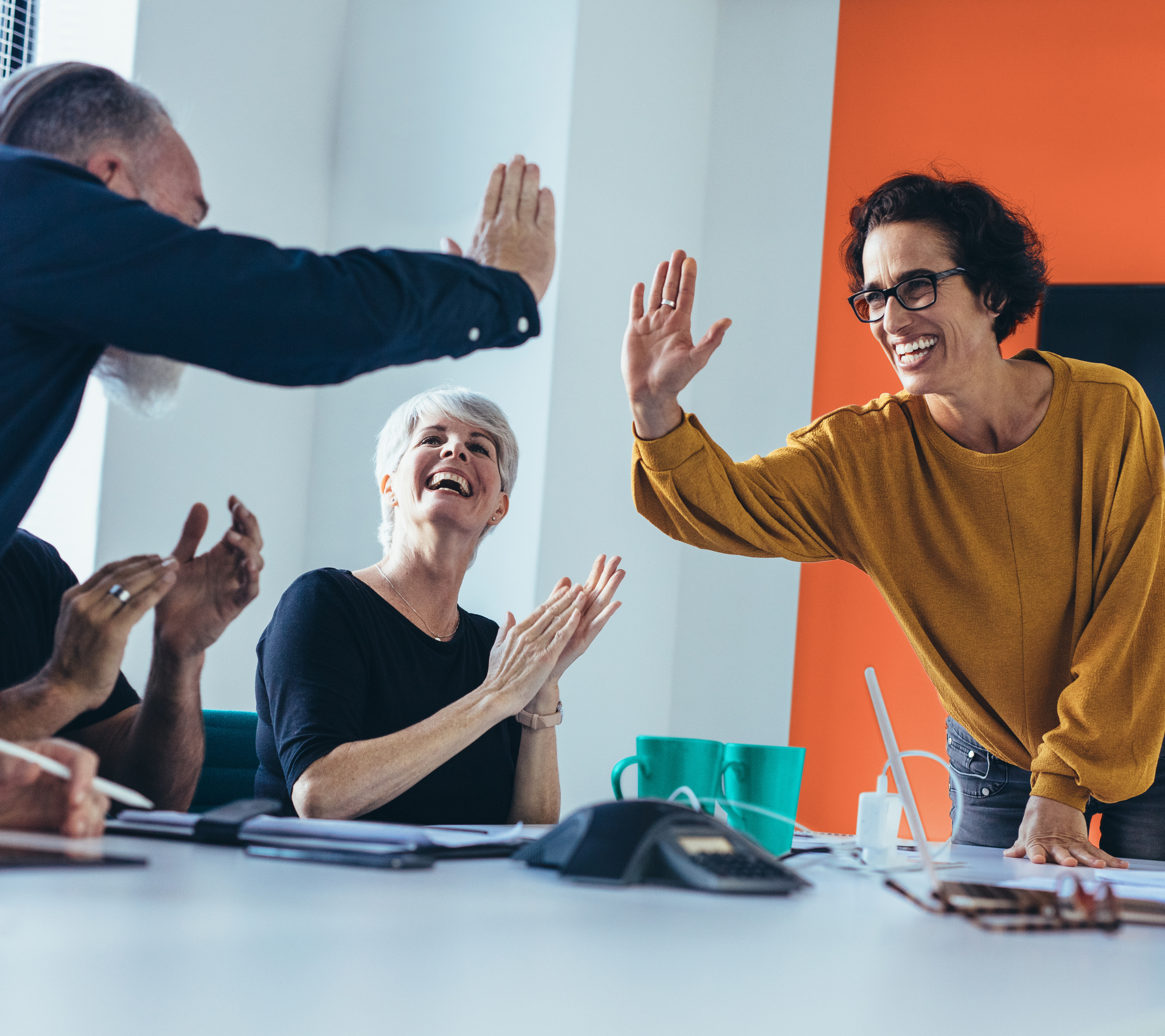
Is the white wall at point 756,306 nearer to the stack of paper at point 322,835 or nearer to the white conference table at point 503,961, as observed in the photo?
the stack of paper at point 322,835

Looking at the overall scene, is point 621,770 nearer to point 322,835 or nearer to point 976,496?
point 322,835

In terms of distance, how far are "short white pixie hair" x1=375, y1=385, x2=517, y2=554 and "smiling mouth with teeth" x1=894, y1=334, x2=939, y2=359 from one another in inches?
25.4

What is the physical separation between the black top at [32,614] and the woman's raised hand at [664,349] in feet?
2.60

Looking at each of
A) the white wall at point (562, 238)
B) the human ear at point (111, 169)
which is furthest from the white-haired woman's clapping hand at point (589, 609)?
the white wall at point (562, 238)

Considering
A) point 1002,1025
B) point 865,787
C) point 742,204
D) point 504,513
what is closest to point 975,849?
point 504,513

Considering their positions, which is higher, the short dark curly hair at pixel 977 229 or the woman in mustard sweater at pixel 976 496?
the short dark curly hair at pixel 977 229

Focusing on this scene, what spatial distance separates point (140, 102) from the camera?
3.59 ft

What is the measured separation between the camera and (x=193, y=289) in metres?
0.91

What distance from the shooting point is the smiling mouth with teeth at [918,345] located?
1.71 meters

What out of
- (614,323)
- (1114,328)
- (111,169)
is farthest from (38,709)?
(1114,328)

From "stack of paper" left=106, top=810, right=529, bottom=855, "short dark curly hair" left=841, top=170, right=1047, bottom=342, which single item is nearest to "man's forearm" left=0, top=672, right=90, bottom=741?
"stack of paper" left=106, top=810, right=529, bottom=855

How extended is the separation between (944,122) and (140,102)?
2.90 meters

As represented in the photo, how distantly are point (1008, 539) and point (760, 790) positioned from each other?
0.70 metres

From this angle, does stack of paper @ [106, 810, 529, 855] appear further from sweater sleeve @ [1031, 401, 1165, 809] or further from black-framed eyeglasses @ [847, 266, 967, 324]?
black-framed eyeglasses @ [847, 266, 967, 324]
